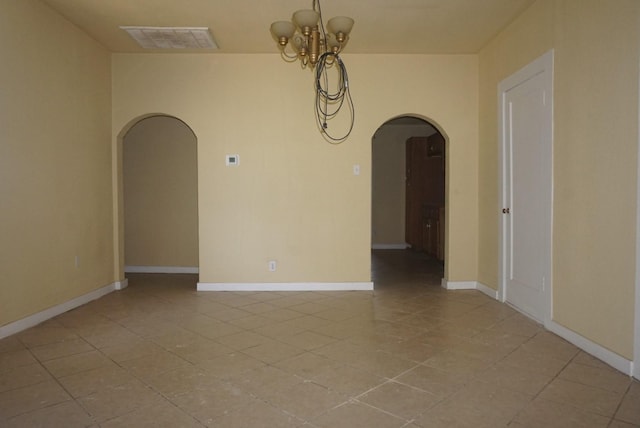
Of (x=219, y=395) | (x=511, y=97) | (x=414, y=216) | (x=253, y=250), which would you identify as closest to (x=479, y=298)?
(x=511, y=97)

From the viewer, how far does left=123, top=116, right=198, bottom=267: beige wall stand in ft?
19.9

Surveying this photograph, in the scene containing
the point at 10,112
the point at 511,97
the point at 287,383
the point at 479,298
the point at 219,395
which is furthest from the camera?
the point at 479,298

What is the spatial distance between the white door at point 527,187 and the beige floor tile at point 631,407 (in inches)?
42.8

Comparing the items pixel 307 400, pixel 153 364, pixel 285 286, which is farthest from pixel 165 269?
pixel 307 400

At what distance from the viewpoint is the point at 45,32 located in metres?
3.68

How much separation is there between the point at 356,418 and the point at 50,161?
3386 millimetres

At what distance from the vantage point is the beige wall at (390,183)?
29.6 ft

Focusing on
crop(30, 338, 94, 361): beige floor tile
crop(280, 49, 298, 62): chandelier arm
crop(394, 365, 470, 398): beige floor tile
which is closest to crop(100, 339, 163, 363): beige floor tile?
crop(30, 338, 94, 361): beige floor tile

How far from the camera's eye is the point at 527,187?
378 cm

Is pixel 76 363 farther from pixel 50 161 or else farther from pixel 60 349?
pixel 50 161

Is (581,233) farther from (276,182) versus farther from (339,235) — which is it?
(276,182)

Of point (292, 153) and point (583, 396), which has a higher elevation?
point (292, 153)

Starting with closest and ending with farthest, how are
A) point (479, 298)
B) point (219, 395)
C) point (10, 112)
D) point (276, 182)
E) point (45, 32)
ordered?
point (219, 395) < point (10, 112) < point (45, 32) < point (479, 298) < point (276, 182)

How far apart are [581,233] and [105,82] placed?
4804 mm
